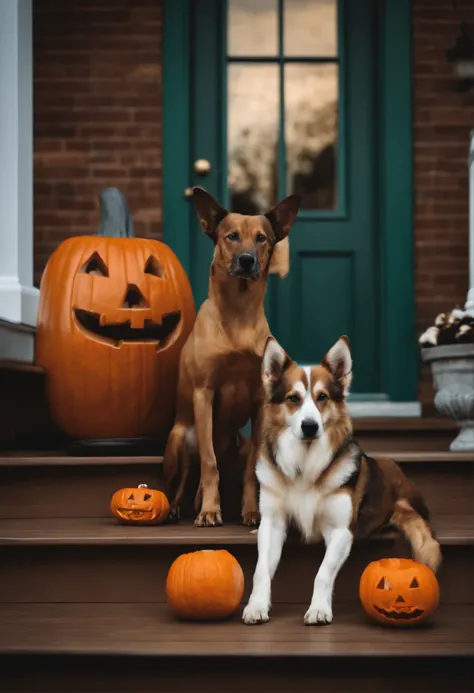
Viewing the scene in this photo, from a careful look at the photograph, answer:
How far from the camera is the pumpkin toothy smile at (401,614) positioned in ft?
8.83

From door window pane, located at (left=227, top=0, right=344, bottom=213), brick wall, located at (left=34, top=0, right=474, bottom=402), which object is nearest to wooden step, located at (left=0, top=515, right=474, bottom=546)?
brick wall, located at (left=34, top=0, right=474, bottom=402)

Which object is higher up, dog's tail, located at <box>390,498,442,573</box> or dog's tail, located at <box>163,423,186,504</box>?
dog's tail, located at <box>163,423,186,504</box>

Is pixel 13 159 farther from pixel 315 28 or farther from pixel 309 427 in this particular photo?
pixel 309 427

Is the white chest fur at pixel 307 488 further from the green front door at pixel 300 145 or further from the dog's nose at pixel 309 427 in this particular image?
the green front door at pixel 300 145

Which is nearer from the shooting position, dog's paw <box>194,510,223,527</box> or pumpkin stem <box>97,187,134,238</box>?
dog's paw <box>194,510,223,527</box>

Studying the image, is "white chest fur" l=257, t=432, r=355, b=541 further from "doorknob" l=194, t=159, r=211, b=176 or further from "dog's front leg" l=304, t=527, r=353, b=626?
"doorknob" l=194, t=159, r=211, b=176

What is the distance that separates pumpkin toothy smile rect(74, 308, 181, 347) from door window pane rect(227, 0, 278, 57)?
208 cm

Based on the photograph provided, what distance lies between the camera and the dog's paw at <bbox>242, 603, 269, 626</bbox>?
275 centimetres

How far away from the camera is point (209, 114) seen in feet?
17.4

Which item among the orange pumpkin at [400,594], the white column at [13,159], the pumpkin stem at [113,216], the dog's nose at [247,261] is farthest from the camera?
the white column at [13,159]

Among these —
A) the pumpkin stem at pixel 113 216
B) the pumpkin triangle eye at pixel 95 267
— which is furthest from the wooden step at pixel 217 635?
the pumpkin stem at pixel 113 216

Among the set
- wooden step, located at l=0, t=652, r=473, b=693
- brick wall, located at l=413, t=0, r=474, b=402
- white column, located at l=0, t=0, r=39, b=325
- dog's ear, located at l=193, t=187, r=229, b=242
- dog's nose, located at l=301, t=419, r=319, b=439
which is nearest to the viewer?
wooden step, located at l=0, t=652, r=473, b=693

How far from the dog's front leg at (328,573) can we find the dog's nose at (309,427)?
32cm

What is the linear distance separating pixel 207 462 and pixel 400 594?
3.07 ft
